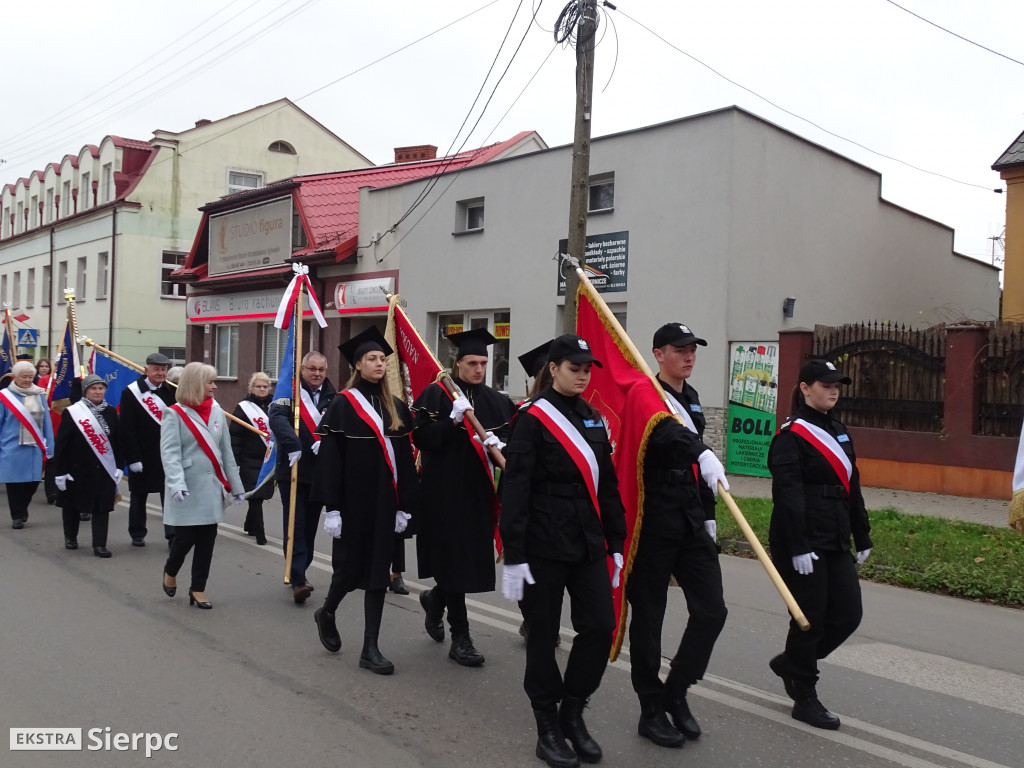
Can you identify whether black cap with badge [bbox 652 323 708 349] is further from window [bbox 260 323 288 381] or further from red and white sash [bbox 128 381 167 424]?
window [bbox 260 323 288 381]

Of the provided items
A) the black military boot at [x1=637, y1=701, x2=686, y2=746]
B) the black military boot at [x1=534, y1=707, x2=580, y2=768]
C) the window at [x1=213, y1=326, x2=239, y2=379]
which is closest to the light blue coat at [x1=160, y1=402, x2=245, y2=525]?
the black military boot at [x1=534, y1=707, x2=580, y2=768]

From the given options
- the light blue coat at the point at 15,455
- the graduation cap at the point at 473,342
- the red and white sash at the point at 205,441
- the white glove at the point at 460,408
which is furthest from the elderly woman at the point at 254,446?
the white glove at the point at 460,408

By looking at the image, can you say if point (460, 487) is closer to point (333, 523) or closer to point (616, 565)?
point (333, 523)

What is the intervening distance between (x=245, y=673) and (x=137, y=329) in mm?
31743

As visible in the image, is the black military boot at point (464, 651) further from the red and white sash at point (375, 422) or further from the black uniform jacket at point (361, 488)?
the red and white sash at point (375, 422)

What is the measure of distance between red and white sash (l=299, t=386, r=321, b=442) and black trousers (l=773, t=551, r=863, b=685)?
4.40m

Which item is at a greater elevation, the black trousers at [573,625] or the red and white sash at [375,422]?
the red and white sash at [375,422]

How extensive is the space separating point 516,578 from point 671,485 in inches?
36.4

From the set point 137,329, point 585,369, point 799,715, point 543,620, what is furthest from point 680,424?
point 137,329

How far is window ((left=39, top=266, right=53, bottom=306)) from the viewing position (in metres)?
40.8

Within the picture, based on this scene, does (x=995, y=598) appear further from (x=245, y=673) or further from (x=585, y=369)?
(x=245, y=673)

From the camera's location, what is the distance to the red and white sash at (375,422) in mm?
5816

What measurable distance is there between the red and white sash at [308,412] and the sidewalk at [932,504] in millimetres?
7092

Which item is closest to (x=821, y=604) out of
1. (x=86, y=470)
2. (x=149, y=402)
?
(x=86, y=470)
